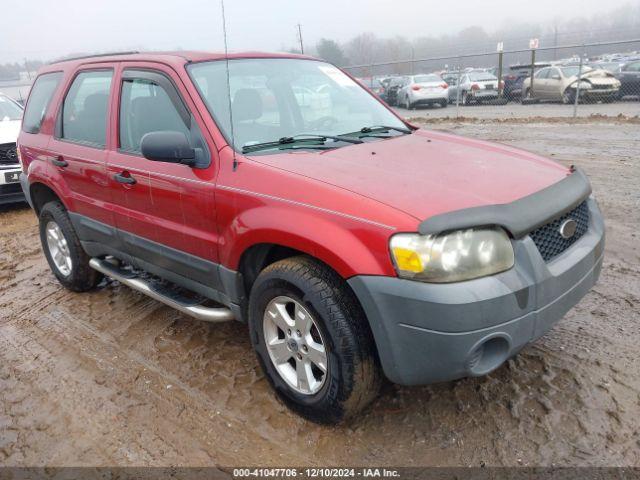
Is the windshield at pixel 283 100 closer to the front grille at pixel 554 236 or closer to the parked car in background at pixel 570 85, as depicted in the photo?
the front grille at pixel 554 236

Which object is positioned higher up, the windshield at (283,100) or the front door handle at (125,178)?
the windshield at (283,100)

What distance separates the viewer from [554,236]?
261 centimetres

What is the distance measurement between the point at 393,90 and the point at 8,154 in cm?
1998

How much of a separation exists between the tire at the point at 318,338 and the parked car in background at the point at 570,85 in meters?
18.3

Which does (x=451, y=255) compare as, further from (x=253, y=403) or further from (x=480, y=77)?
(x=480, y=77)

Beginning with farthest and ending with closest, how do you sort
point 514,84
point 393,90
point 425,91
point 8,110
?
point 393,90, point 514,84, point 425,91, point 8,110

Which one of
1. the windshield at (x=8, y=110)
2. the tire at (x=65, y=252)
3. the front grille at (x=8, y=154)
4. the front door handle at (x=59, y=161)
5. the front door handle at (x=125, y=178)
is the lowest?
the tire at (x=65, y=252)

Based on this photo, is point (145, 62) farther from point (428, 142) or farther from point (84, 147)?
point (428, 142)

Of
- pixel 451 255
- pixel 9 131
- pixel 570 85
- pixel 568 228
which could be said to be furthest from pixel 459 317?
pixel 570 85

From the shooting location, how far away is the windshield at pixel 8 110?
873cm

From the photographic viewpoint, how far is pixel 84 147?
13.1 ft

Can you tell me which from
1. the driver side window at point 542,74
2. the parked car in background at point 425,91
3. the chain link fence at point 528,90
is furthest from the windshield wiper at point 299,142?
the parked car in background at point 425,91

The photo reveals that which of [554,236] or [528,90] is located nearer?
[554,236]

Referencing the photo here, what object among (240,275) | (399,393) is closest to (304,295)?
→ (240,275)
